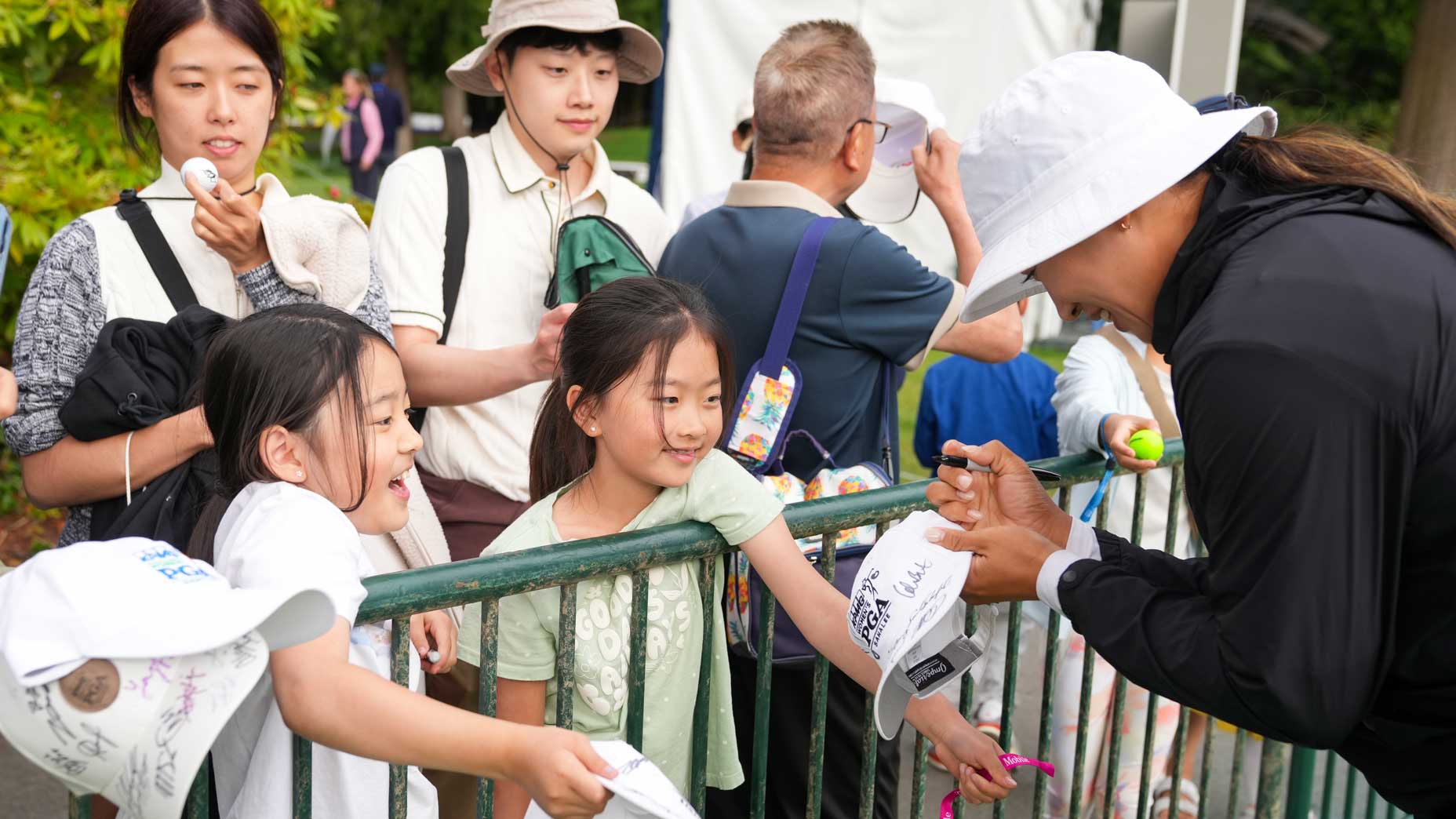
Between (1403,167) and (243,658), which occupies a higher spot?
(1403,167)

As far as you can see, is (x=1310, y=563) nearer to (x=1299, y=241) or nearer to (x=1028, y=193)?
(x=1299, y=241)

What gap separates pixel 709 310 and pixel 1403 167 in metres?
1.20

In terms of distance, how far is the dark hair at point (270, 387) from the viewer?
2078 millimetres

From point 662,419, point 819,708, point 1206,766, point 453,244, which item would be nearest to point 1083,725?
point 1206,766

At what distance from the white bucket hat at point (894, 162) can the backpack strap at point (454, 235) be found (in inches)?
47.7

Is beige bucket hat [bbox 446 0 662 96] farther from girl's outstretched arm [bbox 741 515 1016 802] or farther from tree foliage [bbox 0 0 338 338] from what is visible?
tree foliage [bbox 0 0 338 338]

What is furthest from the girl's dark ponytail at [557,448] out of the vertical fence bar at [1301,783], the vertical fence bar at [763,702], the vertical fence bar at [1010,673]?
the vertical fence bar at [1301,783]

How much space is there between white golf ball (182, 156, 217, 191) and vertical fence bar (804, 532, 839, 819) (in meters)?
1.39

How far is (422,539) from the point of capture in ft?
9.05

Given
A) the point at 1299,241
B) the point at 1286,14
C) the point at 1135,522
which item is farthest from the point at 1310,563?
the point at 1286,14

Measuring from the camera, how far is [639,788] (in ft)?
5.35

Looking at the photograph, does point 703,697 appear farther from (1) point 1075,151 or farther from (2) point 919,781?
(1) point 1075,151

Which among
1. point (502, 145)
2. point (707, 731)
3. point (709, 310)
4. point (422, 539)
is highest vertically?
point (502, 145)

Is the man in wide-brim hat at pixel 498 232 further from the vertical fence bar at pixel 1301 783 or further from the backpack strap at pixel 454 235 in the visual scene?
the vertical fence bar at pixel 1301 783
